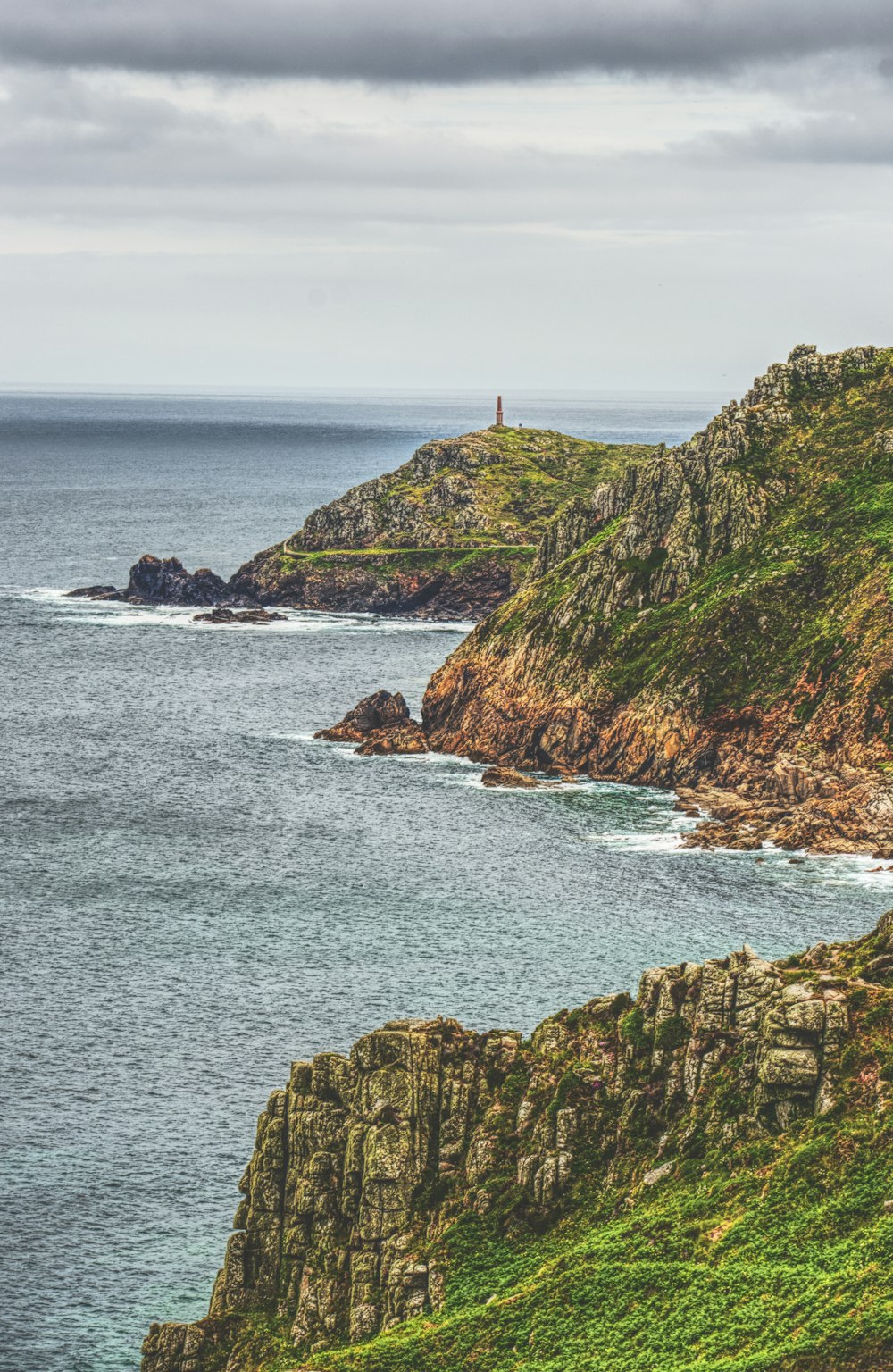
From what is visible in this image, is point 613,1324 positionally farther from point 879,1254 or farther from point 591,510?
point 591,510

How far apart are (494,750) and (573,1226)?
321ft

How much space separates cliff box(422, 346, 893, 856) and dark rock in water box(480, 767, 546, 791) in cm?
503

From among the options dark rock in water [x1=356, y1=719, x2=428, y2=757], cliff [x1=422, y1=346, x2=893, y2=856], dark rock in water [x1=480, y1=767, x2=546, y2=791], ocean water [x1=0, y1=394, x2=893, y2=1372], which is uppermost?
cliff [x1=422, y1=346, x2=893, y2=856]

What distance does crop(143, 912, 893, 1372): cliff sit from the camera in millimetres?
52406

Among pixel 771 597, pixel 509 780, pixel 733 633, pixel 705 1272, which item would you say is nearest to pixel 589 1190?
pixel 705 1272

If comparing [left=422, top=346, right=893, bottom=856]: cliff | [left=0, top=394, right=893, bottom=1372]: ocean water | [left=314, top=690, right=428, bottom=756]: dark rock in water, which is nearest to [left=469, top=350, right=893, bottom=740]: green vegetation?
[left=422, top=346, right=893, bottom=856]: cliff

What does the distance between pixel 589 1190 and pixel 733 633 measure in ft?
302

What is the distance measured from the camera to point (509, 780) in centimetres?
14750

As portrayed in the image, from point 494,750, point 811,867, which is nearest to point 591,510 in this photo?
point 494,750

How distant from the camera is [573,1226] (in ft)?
197

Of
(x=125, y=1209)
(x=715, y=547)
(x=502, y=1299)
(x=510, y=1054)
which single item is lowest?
(x=125, y=1209)

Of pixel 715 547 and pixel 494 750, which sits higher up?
pixel 715 547

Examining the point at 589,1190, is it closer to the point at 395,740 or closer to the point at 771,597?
the point at 771,597

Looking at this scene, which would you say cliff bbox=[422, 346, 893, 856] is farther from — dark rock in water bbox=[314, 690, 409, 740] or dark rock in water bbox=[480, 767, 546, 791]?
dark rock in water bbox=[480, 767, 546, 791]
